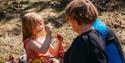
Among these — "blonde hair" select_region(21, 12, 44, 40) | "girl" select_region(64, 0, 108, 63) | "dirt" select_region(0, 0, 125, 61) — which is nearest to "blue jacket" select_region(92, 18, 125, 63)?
"girl" select_region(64, 0, 108, 63)

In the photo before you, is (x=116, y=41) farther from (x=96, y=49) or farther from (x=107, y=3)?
(x=107, y=3)

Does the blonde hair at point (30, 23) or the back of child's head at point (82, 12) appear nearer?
the back of child's head at point (82, 12)

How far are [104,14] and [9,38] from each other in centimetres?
163

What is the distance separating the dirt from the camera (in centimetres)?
600

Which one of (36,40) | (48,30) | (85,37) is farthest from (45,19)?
(85,37)

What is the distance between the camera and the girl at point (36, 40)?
395 centimetres

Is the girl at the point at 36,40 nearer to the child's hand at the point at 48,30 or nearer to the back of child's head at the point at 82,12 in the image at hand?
the child's hand at the point at 48,30

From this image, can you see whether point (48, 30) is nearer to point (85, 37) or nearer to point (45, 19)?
point (85, 37)

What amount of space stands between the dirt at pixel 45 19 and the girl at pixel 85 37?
2802mm

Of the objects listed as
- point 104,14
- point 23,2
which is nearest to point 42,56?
point 104,14

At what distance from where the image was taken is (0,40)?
6.22 meters

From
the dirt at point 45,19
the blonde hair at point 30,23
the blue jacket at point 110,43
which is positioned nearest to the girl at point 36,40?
the blonde hair at point 30,23

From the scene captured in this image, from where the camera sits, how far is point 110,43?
3102 mm

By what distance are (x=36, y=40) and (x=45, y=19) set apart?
2.72 meters
